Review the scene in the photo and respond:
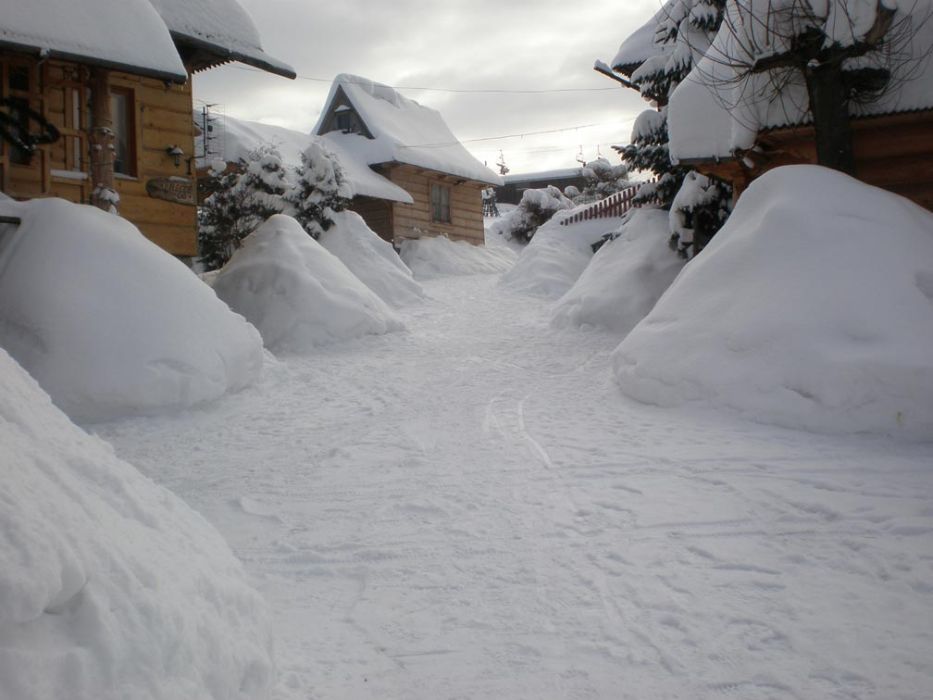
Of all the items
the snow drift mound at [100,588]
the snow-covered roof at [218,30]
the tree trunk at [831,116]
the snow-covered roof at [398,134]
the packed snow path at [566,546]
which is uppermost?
the snow-covered roof at [398,134]

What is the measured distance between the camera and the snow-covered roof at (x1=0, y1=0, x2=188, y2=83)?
24.6ft

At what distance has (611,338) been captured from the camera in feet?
34.9

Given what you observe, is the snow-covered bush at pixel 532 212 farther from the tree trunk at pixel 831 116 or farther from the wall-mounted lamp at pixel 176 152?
the tree trunk at pixel 831 116

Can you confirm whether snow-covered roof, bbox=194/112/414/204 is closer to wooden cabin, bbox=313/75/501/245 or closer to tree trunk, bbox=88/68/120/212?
wooden cabin, bbox=313/75/501/245

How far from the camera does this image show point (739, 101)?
792cm

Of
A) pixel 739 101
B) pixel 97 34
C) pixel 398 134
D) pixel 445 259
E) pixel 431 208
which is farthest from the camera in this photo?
pixel 431 208

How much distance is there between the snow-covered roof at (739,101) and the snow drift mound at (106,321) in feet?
18.9

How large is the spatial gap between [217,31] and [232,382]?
20.2ft

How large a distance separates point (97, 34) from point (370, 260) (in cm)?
858

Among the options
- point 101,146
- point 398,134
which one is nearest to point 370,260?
point 101,146

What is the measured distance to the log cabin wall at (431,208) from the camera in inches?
926

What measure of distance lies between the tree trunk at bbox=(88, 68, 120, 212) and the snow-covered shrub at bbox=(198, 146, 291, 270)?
7.38 metres

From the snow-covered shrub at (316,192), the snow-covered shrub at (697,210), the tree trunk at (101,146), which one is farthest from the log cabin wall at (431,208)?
the tree trunk at (101,146)

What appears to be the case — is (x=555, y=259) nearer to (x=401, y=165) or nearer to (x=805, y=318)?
(x=401, y=165)
